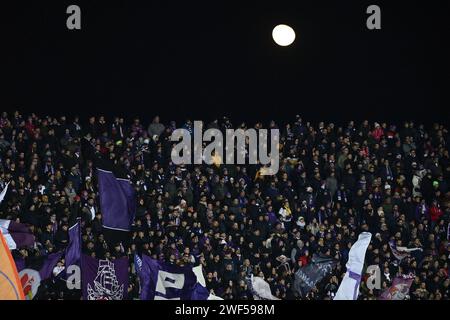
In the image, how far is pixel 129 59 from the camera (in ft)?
78.1

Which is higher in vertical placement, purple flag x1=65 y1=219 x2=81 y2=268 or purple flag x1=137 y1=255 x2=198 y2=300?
purple flag x1=65 y1=219 x2=81 y2=268

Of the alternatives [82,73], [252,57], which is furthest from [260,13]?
[82,73]

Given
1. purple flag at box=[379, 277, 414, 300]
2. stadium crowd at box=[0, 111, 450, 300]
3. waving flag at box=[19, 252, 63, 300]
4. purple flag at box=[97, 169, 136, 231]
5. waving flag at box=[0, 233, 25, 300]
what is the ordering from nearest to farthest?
1. waving flag at box=[0, 233, 25, 300]
2. waving flag at box=[19, 252, 63, 300]
3. purple flag at box=[97, 169, 136, 231]
4. stadium crowd at box=[0, 111, 450, 300]
5. purple flag at box=[379, 277, 414, 300]

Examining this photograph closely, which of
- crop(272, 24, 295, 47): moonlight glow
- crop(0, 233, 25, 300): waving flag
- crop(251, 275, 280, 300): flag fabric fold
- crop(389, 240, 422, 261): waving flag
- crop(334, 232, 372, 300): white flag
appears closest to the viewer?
crop(0, 233, 25, 300): waving flag

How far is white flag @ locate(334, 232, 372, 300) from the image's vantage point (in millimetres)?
17297

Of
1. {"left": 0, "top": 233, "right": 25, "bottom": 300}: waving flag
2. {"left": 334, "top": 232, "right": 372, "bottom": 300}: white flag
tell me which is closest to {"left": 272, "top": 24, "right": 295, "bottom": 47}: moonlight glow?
{"left": 334, "top": 232, "right": 372, "bottom": 300}: white flag

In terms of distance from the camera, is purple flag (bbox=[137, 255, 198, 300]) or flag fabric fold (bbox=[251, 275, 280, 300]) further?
flag fabric fold (bbox=[251, 275, 280, 300])

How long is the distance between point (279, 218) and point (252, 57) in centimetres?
562

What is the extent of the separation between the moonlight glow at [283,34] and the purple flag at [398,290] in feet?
23.8

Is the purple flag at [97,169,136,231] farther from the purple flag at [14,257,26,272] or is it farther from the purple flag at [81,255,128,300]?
the purple flag at [14,257,26,272]

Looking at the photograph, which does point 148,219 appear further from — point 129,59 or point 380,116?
point 380,116

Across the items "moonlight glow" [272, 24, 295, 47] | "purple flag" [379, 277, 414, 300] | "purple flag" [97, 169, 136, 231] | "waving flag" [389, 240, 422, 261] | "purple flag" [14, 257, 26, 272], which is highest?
"moonlight glow" [272, 24, 295, 47]

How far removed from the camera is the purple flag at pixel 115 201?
1705 centimetres

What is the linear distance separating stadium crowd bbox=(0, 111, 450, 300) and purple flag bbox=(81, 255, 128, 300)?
19.9 inches
